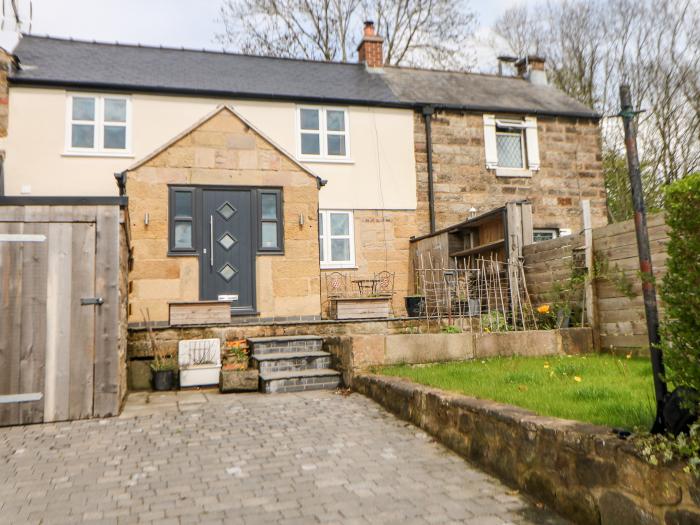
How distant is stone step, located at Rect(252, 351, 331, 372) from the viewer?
25.0 ft

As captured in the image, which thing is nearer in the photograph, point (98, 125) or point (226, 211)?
point (226, 211)

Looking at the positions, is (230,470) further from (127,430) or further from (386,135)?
(386,135)

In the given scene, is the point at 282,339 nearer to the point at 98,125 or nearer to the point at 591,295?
the point at 591,295

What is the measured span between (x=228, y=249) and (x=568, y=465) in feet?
27.1

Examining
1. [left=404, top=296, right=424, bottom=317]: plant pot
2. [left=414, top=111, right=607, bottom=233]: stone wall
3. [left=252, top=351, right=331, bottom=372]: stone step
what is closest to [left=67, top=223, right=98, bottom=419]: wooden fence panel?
[left=252, top=351, right=331, bottom=372]: stone step

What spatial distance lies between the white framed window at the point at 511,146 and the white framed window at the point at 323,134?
13.2 feet

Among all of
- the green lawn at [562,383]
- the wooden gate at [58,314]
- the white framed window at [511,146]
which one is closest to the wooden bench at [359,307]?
the green lawn at [562,383]

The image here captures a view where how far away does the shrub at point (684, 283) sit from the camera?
2.36 metres

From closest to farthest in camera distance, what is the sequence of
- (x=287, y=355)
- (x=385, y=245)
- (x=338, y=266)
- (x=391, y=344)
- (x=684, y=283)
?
(x=684, y=283)
(x=391, y=344)
(x=287, y=355)
(x=338, y=266)
(x=385, y=245)

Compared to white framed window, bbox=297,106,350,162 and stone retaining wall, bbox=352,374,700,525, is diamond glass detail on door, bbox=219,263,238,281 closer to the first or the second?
white framed window, bbox=297,106,350,162

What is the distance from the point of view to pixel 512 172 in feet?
50.6

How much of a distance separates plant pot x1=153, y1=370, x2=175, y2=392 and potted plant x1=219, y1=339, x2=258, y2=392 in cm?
71

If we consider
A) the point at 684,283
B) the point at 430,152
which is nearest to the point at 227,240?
the point at 430,152

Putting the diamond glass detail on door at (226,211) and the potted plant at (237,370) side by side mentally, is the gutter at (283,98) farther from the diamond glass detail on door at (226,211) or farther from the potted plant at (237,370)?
the potted plant at (237,370)
